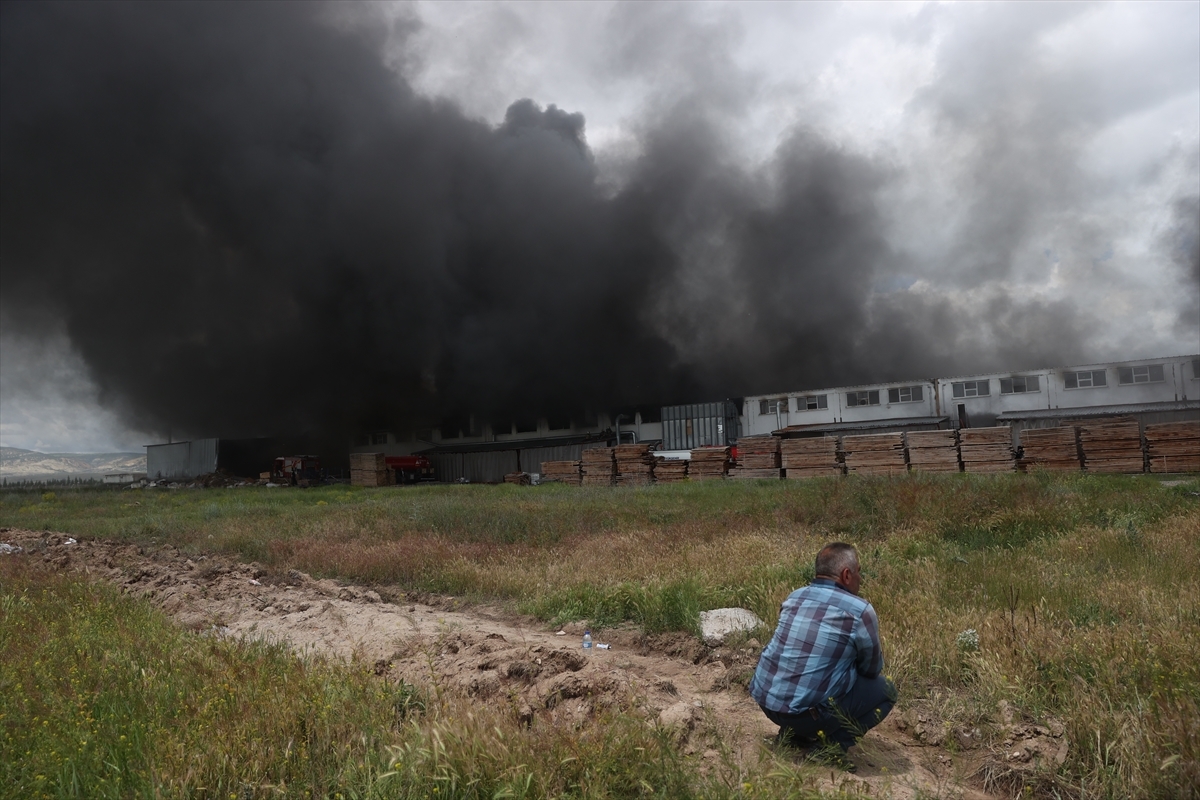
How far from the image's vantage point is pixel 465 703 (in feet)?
14.3

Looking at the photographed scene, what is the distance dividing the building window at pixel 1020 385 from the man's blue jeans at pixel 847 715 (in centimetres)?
3798

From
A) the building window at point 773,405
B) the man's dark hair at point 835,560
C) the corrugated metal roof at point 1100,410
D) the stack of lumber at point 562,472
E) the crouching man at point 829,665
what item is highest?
the building window at point 773,405

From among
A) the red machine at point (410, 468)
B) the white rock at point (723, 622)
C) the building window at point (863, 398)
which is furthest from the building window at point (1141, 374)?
the white rock at point (723, 622)

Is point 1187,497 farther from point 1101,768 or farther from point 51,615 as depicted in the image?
point 51,615

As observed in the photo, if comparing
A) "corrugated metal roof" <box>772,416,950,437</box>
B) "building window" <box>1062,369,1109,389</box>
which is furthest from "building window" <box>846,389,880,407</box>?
"building window" <box>1062,369,1109,389</box>

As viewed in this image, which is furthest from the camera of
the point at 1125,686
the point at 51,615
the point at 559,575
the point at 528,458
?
the point at 528,458

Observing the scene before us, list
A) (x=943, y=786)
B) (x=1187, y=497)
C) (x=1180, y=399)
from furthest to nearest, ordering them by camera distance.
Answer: (x=1180, y=399), (x=1187, y=497), (x=943, y=786)

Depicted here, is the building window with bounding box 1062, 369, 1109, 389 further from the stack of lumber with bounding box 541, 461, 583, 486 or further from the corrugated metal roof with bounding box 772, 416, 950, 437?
the stack of lumber with bounding box 541, 461, 583, 486

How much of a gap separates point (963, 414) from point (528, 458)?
76.8ft

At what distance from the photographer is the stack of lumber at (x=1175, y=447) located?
71.1 ft

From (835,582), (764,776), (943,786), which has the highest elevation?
(835,582)

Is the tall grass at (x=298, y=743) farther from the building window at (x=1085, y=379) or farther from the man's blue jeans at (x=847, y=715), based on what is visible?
the building window at (x=1085, y=379)

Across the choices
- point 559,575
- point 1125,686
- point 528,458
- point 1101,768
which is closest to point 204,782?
point 1101,768

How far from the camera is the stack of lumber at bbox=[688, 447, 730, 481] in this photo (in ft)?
92.1
